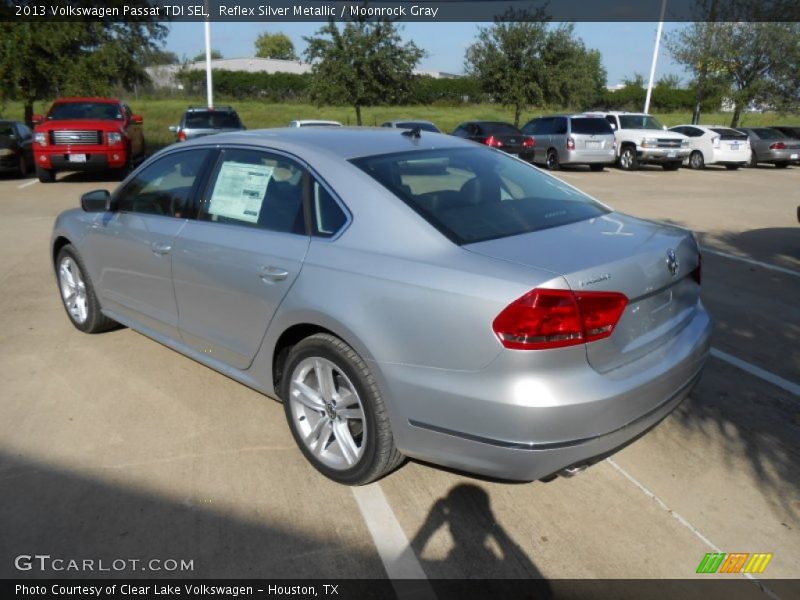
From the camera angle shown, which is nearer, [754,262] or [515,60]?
[754,262]

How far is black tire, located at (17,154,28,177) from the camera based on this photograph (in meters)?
16.0

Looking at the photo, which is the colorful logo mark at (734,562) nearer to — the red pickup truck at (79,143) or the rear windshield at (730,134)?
the red pickup truck at (79,143)

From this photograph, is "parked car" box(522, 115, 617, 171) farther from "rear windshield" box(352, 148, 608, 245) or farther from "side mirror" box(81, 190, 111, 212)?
"side mirror" box(81, 190, 111, 212)

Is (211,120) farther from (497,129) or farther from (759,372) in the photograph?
(759,372)

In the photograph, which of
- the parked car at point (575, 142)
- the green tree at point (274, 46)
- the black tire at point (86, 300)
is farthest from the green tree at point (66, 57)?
the green tree at point (274, 46)

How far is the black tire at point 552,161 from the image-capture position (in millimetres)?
20609

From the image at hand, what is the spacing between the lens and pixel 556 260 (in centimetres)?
265

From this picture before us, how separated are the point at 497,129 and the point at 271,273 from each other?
58.3 ft

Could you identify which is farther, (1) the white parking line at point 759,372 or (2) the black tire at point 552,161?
(2) the black tire at point 552,161

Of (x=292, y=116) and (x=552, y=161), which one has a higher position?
(x=292, y=116)


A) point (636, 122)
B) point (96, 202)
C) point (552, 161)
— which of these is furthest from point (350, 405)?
point (636, 122)

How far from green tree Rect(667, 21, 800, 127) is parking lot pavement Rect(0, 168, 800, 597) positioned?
26.2 metres

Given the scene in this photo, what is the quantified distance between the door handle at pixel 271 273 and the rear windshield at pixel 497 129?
56.8 feet

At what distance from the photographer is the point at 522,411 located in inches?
98.0
